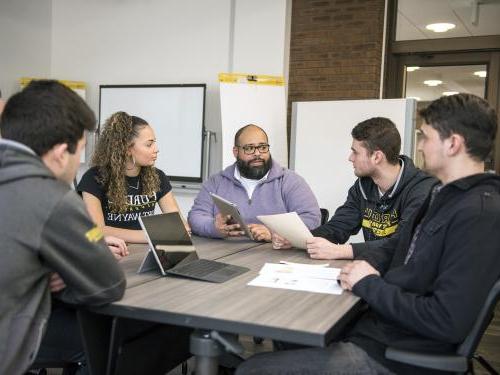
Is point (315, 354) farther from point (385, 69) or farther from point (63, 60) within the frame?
point (63, 60)

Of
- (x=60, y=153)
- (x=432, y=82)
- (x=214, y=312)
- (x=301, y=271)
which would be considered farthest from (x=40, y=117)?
(x=432, y=82)

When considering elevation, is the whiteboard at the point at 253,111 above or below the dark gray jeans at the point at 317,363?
above

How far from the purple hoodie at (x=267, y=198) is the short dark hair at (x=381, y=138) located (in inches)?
20.8

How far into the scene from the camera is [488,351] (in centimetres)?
318

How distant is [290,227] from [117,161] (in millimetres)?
906

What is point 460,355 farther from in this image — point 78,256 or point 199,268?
point 78,256

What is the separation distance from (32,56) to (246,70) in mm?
2507

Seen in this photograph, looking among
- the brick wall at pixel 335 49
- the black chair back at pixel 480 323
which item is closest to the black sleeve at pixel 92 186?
the black chair back at pixel 480 323

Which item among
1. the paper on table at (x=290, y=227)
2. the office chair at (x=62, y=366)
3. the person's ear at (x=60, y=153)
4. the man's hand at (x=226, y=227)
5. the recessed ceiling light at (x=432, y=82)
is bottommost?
the office chair at (x=62, y=366)

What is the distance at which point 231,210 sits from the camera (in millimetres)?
2361

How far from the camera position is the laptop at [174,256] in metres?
1.77

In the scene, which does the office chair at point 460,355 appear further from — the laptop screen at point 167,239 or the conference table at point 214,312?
the laptop screen at point 167,239

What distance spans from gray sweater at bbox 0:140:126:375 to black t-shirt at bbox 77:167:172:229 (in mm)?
1217

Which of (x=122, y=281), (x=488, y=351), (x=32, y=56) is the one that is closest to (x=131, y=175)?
(x=122, y=281)
